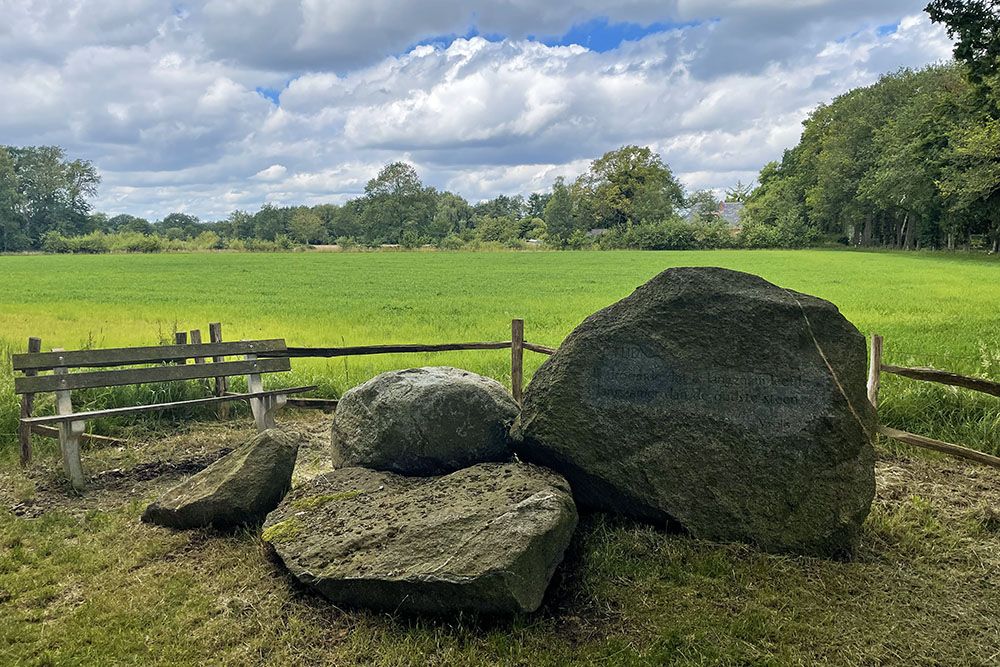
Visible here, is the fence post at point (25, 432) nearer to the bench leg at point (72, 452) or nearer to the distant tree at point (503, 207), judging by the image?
the bench leg at point (72, 452)

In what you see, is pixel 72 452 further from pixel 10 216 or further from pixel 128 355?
pixel 10 216

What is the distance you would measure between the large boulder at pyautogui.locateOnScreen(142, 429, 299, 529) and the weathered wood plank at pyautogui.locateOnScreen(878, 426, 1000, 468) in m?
5.71

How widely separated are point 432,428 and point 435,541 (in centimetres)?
143

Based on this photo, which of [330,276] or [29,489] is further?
[330,276]

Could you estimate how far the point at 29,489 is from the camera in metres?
6.29

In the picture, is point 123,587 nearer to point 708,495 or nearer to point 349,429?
point 349,429

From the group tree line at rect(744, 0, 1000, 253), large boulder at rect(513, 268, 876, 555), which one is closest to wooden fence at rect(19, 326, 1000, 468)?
large boulder at rect(513, 268, 876, 555)

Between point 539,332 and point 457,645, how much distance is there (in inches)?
432

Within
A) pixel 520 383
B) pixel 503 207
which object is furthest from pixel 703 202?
pixel 520 383

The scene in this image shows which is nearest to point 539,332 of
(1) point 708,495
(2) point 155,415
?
(2) point 155,415

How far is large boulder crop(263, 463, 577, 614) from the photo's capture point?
157 inches

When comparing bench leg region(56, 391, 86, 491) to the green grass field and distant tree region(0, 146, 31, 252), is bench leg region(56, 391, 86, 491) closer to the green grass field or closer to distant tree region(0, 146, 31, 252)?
the green grass field

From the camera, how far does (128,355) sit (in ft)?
23.5

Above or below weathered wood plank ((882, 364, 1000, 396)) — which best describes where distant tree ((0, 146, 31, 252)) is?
above
